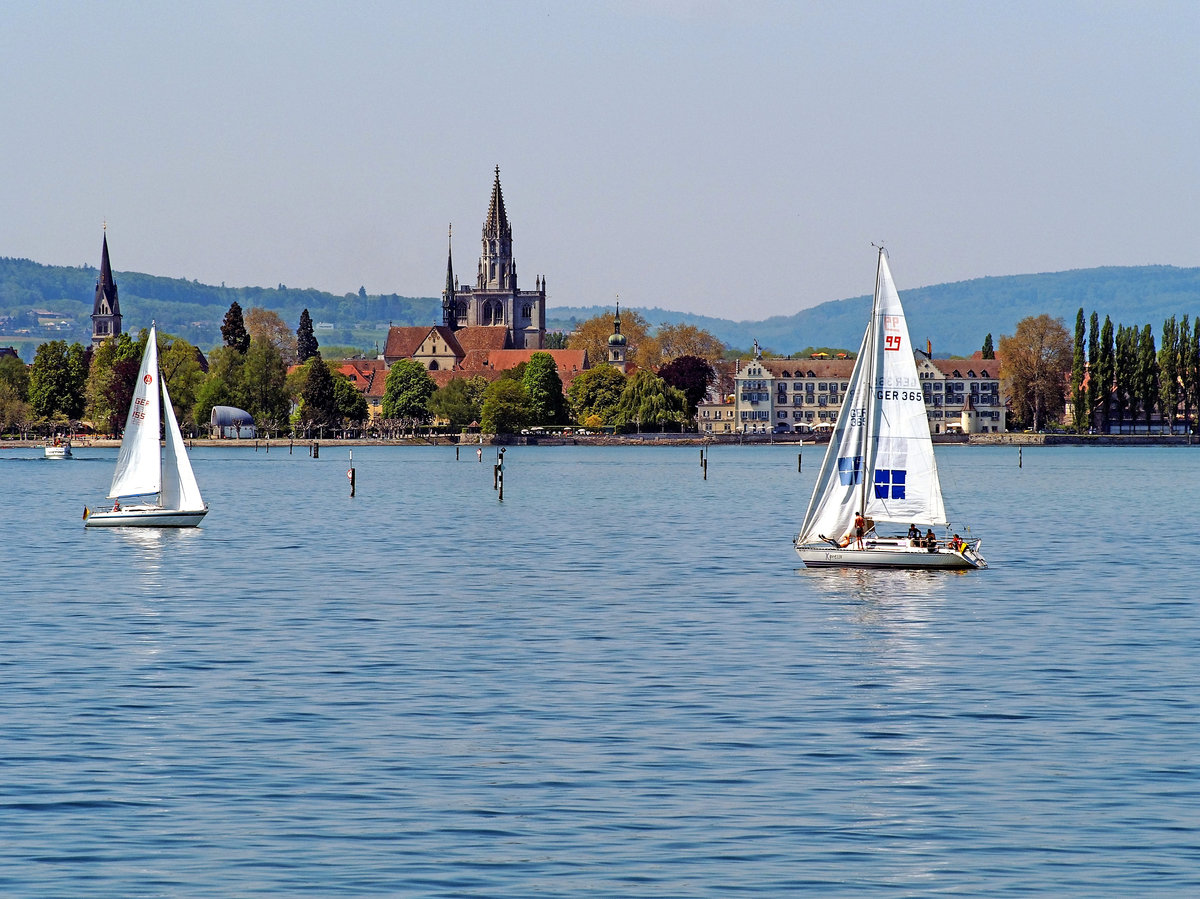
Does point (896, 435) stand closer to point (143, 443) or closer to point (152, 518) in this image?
point (143, 443)

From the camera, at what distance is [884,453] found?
49.8 metres

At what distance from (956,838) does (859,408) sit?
102 ft

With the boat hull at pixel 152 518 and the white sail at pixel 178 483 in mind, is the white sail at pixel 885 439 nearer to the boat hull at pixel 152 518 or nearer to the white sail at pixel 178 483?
the white sail at pixel 178 483

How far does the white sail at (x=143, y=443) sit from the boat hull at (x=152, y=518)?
3.04 feet

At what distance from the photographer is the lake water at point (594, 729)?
18.4 metres

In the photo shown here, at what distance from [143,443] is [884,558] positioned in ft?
109

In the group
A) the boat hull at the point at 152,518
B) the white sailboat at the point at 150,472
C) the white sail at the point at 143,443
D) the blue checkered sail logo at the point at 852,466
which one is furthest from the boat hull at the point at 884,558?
the white sail at the point at 143,443

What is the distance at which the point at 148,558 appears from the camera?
2393 inches

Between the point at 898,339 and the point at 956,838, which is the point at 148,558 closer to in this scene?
the point at 898,339

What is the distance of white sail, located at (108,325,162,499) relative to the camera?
69.7 meters

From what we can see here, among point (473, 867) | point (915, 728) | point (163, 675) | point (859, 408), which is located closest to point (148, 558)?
point (859, 408)

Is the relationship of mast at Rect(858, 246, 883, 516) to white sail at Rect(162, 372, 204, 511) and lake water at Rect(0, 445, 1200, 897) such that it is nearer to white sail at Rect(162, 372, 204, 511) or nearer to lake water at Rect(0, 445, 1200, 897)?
lake water at Rect(0, 445, 1200, 897)

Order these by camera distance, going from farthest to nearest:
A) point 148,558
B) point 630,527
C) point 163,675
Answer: point 630,527 < point 148,558 < point 163,675

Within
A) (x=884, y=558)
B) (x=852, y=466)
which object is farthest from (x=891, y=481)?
(x=884, y=558)
